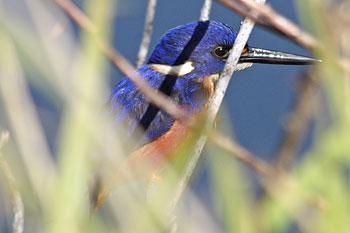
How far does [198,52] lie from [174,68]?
110 millimetres

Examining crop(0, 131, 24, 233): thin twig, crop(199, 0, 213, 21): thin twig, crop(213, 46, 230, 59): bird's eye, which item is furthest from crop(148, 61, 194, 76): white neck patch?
crop(0, 131, 24, 233): thin twig

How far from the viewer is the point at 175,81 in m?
2.29

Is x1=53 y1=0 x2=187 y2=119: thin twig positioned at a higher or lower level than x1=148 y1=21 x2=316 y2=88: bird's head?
higher

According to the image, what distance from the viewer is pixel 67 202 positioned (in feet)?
3.53

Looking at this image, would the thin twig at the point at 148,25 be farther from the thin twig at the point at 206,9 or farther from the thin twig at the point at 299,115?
the thin twig at the point at 299,115

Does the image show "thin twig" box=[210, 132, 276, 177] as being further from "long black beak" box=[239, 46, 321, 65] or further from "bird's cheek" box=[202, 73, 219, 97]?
"bird's cheek" box=[202, 73, 219, 97]

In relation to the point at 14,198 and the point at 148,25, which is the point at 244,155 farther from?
the point at 148,25

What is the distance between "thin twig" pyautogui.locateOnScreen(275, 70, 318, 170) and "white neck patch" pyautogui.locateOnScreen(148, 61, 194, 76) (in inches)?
15.8

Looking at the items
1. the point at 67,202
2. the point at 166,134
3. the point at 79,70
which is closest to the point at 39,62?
the point at 79,70

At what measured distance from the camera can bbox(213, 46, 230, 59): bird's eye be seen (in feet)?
7.35

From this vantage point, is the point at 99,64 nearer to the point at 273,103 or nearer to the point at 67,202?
the point at 67,202

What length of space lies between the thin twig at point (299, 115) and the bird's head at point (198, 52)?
169mm

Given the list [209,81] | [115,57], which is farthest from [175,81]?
[115,57]

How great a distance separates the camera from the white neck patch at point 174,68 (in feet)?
7.44
